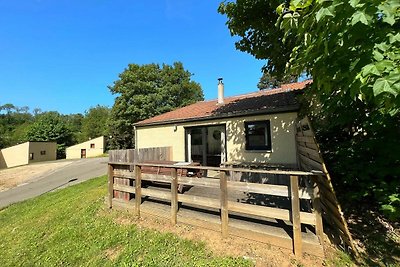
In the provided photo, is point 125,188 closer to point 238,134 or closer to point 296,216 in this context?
point 296,216

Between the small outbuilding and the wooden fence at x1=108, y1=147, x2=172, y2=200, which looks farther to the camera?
the small outbuilding

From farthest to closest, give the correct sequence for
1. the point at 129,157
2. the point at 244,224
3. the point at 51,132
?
the point at 51,132, the point at 129,157, the point at 244,224

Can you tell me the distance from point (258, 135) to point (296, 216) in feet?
18.9

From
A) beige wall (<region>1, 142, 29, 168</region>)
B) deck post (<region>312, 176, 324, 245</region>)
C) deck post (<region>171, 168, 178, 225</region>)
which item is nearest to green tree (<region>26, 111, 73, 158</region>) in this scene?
beige wall (<region>1, 142, 29, 168</region>)

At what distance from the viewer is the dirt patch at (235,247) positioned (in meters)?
3.22

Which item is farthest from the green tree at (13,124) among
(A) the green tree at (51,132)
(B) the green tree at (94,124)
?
(B) the green tree at (94,124)

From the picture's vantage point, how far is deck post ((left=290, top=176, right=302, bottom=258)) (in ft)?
10.9

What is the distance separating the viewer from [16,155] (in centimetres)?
3228

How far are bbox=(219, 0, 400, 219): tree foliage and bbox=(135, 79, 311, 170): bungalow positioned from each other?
4.57 ft

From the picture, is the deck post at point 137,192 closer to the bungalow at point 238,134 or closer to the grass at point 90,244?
the grass at point 90,244

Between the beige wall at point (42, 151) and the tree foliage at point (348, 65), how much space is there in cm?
3716

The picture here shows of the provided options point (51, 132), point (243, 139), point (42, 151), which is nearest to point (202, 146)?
point (243, 139)

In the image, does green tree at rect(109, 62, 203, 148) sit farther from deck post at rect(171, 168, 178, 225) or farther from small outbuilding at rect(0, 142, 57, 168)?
deck post at rect(171, 168, 178, 225)

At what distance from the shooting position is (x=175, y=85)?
30109mm
